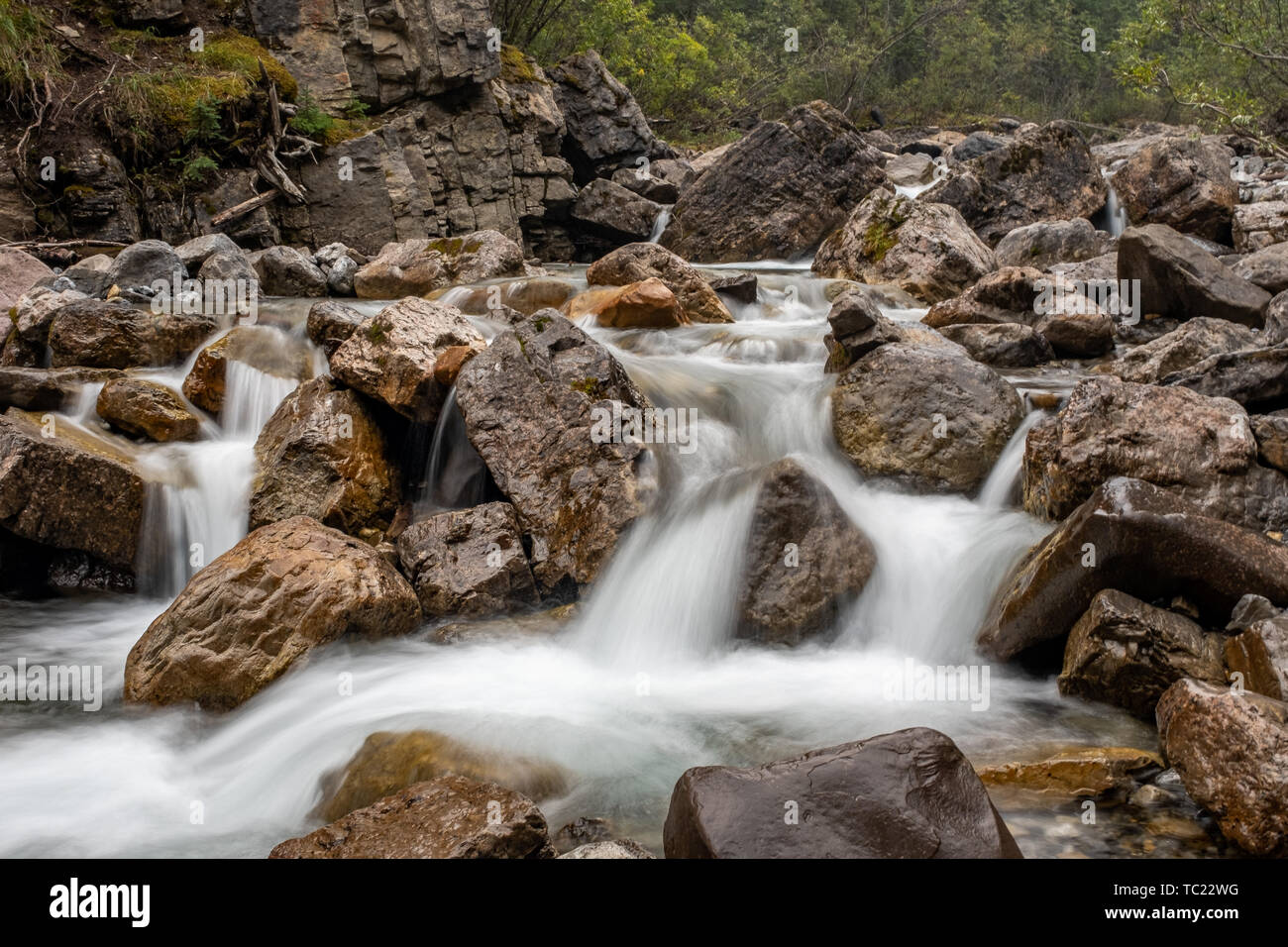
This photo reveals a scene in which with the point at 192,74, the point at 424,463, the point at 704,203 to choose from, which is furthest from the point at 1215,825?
the point at 192,74

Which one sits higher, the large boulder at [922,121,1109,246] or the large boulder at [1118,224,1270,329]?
the large boulder at [922,121,1109,246]

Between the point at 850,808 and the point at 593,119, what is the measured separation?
19741 mm

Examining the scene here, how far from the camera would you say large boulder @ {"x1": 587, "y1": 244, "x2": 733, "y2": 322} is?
1113 centimetres

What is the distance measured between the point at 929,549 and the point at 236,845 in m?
4.57

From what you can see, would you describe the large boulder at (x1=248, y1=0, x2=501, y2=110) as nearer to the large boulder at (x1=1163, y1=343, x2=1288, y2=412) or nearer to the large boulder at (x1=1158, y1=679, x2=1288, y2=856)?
the large boulder at (x1=1163, y1=343, x2=1288, y2=412)

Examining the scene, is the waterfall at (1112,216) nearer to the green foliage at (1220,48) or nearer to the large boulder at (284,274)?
the green foliage at (1220,48)

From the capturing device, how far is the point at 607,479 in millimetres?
6777

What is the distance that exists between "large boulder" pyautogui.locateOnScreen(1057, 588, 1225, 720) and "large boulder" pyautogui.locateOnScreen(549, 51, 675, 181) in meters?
18.0

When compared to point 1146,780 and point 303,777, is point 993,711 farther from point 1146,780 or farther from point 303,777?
point 303,777

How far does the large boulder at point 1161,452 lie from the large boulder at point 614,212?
1287 cm

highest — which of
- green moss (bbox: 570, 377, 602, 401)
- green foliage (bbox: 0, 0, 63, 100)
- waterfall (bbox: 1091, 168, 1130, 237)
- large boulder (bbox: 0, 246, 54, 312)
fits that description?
green foliage (bbox: 0, 0, 63, 100)

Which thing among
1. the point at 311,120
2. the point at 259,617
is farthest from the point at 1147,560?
the point at 311,120

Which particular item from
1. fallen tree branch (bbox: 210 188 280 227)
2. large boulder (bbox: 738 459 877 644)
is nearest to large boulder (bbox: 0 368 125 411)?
large boulder (bbox: 738 459 877 644)

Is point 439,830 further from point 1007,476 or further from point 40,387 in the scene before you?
point 40,387
